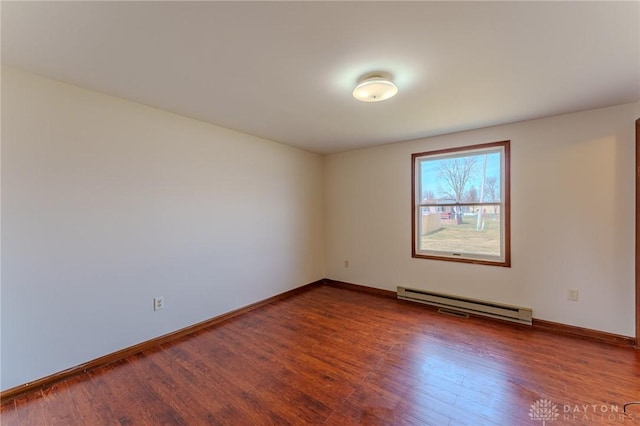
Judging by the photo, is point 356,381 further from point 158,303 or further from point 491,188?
point 491,188

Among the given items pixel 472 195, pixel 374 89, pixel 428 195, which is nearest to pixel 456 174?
pixel 472 195

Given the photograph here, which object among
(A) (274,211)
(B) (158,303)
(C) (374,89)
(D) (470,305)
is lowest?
(D) (470,305)

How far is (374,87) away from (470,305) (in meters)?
2.89

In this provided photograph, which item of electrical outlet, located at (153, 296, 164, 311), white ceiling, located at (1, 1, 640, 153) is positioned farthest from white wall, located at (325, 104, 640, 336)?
electrical outlet, located at (153, 296, 164, 311)

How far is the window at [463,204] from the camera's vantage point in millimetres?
3186

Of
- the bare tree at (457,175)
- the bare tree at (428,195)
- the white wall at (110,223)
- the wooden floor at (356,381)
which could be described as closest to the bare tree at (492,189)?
the bare tree at (457,175)

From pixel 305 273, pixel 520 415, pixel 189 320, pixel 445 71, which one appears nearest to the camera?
pixel 520 415

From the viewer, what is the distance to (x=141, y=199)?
2.50m

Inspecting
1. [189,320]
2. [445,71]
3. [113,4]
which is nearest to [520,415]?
[445,71]

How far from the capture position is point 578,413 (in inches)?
65.2

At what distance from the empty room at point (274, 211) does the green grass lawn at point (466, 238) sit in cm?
2

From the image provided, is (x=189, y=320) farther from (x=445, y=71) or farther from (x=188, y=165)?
(x=445, y=71)

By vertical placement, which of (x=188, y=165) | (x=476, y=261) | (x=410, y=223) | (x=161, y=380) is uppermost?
(x=188, y=165)

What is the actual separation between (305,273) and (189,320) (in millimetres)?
1973
